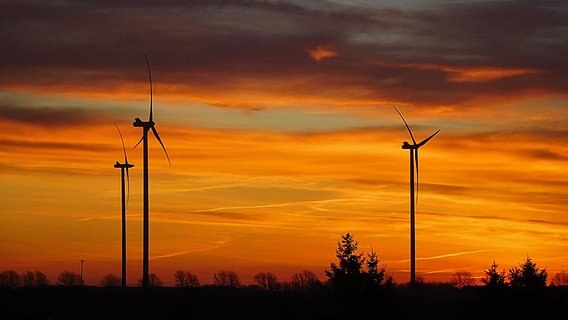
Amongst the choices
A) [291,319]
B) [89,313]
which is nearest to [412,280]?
[291,319]

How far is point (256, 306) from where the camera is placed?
405ft

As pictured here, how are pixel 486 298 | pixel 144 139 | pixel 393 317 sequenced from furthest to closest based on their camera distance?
pixel 144 139
pixel 486 298
pixel 393 317

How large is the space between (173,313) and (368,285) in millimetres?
28422

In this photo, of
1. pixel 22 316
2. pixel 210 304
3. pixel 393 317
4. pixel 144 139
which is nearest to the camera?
pixel 393 317

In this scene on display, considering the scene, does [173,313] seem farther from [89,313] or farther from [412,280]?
[412,280]

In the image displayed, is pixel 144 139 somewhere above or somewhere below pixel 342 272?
above

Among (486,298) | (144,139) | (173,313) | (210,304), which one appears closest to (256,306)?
(210,304)

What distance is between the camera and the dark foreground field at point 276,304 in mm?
90812

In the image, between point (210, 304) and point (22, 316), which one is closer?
point (22, 316)

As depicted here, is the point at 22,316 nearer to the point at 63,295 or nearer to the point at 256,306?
the point at 63,295

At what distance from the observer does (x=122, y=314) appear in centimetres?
11662

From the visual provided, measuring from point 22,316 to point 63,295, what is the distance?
56.4ft

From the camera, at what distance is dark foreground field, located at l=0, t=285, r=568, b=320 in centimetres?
Answer: 9081

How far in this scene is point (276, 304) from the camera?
403 feet
